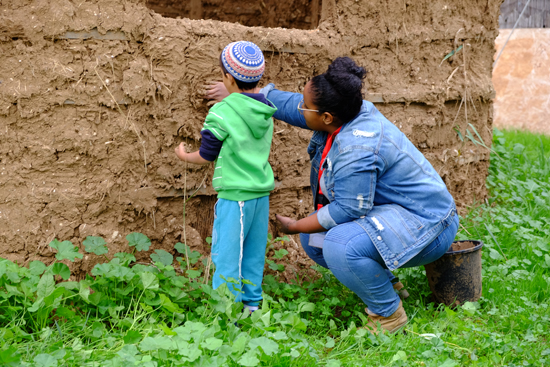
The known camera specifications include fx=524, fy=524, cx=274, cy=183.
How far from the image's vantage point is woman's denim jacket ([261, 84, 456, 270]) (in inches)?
101

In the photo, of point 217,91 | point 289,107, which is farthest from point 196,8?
point 289,107

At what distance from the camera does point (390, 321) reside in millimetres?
2730

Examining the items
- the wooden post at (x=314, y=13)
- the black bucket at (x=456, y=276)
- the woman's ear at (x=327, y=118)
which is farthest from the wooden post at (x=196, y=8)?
the black bucket at (x=456, y=276)

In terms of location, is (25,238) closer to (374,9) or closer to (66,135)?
(66,135)

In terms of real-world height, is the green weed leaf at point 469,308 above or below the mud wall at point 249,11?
→ below

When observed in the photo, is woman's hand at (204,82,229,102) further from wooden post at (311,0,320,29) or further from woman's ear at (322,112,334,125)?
wooden post at (311,0,320,29)

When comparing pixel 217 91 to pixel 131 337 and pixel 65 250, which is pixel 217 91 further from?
pixel 131 337

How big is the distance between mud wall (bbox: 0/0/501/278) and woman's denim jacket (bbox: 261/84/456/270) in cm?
82

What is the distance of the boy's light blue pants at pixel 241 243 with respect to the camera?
8.66 ft

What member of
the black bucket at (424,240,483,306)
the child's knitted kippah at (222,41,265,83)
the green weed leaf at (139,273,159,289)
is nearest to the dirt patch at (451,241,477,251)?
the black bucket at (424,240,483,306)

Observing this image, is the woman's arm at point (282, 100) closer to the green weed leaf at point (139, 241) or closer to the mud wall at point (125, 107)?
the mud wall at point (125, 107)

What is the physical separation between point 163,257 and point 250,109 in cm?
97

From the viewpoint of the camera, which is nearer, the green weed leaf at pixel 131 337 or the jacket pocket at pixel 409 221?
the green weed leaf at pixel 131 337

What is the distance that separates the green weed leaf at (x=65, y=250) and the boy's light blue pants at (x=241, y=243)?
0.69 meters
